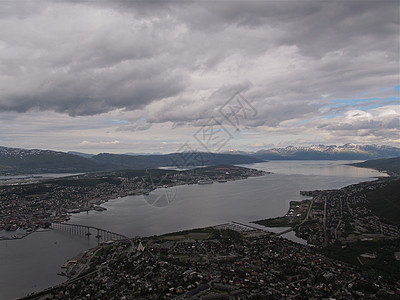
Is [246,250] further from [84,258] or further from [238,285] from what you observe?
[84,258]

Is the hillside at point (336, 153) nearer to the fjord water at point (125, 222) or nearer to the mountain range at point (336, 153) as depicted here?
the mountain range at point (336, 153)

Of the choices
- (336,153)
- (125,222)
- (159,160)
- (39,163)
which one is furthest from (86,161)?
(336,153)

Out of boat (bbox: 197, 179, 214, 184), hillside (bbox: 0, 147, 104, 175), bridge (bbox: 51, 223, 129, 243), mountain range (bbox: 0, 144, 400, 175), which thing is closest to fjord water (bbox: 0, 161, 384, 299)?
bridge (bbox: 51, 223, 129, 243)

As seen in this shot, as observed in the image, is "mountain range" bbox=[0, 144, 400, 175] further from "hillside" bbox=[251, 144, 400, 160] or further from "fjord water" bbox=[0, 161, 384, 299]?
"fjord water" bbox=[0, 161, 384, 299]

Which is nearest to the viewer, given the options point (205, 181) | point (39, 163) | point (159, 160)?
point (205, 181)

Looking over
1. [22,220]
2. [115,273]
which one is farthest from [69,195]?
[115,273]

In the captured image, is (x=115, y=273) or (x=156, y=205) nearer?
(x=115, y=273)

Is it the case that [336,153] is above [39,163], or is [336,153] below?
above

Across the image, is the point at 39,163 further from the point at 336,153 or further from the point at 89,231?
the point at 336,153
